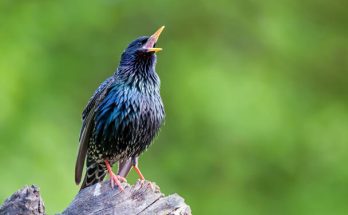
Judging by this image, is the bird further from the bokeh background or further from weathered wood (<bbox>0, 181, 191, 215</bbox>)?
the bokeh background

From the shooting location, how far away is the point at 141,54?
323 inches

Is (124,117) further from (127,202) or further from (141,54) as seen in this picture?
(127,202)

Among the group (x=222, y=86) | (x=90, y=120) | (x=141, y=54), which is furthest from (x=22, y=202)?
(x=222, y=86)

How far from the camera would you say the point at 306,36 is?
1293 cm

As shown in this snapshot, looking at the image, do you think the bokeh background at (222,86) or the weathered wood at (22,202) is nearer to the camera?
the weathered wood at (22,202)

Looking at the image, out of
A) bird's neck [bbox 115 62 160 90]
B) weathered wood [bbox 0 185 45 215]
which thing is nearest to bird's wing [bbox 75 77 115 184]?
bird's neck [bbox 115 62 160 90]

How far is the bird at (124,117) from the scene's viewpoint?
788 centimetres

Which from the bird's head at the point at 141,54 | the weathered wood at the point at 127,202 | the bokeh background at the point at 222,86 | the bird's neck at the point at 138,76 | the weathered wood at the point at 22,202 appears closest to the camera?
the weathered wood at the point at 22,202

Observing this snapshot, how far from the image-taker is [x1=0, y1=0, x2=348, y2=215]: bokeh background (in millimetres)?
11656

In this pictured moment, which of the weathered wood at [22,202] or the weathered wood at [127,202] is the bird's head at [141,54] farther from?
the weathered wood at [22,202]

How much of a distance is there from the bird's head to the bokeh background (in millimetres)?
2908

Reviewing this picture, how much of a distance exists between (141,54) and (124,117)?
56 centimetres

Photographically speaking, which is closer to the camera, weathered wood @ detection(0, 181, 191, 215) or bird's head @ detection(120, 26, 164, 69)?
weathered wood @ detection(0, 181, 191, 215)

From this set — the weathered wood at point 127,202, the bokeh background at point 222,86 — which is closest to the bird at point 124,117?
the weathered wood at point 127,202
